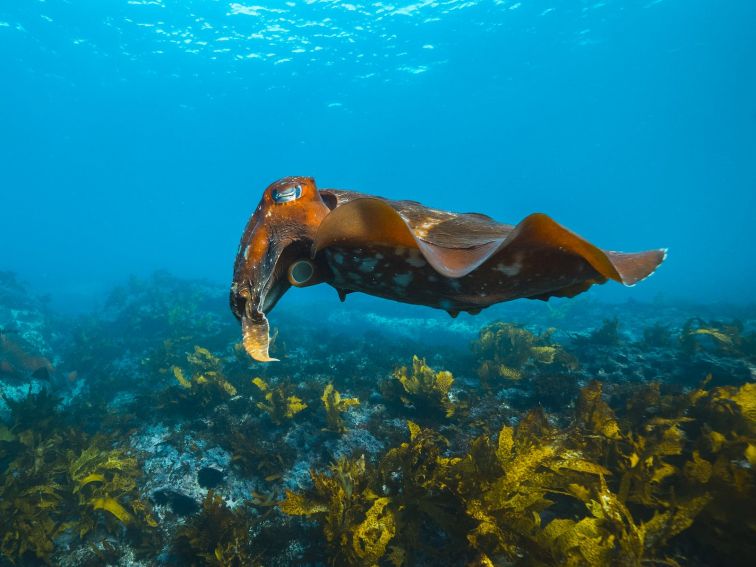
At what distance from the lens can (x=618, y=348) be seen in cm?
866

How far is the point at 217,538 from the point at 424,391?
3890mm

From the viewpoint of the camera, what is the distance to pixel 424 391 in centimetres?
655

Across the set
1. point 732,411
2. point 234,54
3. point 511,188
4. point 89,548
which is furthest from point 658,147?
point 89,548

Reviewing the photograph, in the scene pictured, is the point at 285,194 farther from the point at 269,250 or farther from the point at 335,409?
the point at 335,409

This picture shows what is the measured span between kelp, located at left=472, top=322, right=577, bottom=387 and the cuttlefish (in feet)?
18.5

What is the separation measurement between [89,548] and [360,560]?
4.05m

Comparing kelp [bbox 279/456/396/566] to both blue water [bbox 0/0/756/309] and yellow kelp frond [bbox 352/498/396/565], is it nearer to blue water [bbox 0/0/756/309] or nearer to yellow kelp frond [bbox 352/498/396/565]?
yellow kelp frond [bbox 352/498/396/565]

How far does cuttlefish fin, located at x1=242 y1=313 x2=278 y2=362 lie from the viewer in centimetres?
224

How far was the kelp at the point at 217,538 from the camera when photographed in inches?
159

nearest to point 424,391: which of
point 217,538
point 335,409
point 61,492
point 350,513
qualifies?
point 335,409

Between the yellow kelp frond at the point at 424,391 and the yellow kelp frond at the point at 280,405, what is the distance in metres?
1.83

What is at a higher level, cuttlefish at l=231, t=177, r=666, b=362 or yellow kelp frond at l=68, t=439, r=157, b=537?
cuttlefish at l=231, t=177, r=666, b=362

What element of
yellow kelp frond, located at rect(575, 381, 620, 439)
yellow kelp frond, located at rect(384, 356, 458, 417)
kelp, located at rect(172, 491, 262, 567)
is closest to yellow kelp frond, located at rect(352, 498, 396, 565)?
kelp, located at rect(172, 491, 262, 567)

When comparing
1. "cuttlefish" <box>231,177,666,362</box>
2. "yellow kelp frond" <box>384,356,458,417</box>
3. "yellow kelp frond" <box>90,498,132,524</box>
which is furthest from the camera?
"yellow kelp frond" <box>384,356,458,417</box>
